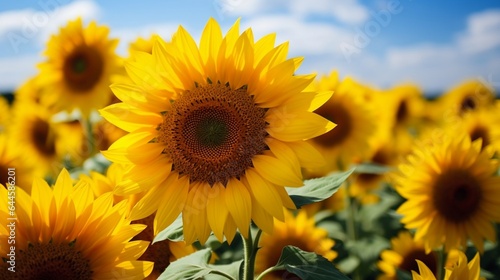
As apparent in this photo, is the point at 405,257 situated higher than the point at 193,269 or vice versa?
the point at 193,269

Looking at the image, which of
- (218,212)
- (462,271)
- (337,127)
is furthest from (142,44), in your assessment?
(462,271)

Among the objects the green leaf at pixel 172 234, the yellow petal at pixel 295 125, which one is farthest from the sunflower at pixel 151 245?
the yellow petal at pixel 295 125

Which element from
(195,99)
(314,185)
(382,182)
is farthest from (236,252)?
(382,182)

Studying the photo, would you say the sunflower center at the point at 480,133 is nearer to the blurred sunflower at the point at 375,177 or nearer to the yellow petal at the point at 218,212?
the blurred sunflower at the point at 375,177

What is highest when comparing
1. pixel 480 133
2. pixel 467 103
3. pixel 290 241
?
pixel 467 103

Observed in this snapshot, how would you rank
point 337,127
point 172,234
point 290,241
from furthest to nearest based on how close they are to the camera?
point 337,127 < point 290,241 < point 172,234

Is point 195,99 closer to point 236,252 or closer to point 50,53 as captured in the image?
point 236,252

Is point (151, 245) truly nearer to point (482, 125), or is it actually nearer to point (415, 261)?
point (415, 261)
